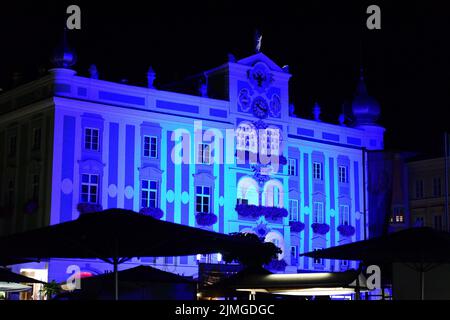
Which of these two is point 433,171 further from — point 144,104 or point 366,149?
point 144,104

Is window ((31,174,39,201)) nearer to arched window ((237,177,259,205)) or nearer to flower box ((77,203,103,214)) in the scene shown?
flower box ((77,203,103,214))

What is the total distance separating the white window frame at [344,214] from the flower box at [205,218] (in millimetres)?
11204

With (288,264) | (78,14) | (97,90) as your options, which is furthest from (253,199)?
(78,14)

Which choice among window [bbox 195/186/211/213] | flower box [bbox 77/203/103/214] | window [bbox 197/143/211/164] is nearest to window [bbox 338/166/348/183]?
window [bbox 197/143/211/164]

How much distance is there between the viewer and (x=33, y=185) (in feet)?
150

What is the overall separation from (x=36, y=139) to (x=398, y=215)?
26041mm

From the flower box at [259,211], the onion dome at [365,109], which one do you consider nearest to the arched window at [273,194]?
the flower box at [259,211]

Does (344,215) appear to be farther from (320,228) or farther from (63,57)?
(63,57)

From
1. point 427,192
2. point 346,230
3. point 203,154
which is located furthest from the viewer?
point 427,192

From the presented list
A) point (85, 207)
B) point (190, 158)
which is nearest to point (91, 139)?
point (85, 207)

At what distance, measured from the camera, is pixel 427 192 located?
64312mm

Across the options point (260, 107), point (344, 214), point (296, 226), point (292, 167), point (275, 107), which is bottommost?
point (296, 226)
